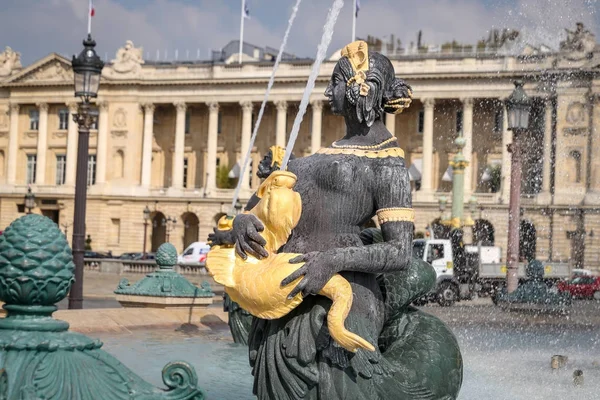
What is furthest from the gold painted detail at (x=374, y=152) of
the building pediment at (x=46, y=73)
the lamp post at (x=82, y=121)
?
the building pediment at (x=46, y=73)

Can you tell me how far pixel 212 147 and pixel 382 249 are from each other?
251ft

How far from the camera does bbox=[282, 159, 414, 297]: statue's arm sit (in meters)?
3.44

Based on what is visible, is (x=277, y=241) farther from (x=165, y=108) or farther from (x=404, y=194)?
(x=165, y=108)

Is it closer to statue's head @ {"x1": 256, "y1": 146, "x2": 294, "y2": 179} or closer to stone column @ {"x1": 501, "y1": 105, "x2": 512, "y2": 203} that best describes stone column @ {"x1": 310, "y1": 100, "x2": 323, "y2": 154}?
stone column @ {"x1": 501, "y1": 105, "x2": 512, "y2": 203}

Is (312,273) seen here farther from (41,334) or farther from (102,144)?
(102,144)

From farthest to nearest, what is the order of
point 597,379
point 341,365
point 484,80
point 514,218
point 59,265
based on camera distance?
point 484,80 < point 514,218 < point 597,379 < point 341,365 < point 59,265

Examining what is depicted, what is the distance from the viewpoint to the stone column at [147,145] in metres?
80.1

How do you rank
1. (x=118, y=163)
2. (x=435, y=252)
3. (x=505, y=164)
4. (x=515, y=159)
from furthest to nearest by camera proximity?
1. (x=118, y=163)
2. (x=505, y=164)
3. (x=435, y=252)
4. (x=515, y=159)

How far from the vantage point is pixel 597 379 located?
27.8 ft

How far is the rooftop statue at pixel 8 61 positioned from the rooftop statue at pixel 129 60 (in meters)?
10.8

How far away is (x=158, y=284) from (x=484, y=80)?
63341mm

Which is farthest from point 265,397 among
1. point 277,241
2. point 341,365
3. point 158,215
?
point 158,215

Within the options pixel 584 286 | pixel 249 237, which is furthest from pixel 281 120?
pixel 249 237

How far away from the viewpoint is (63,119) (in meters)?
83.9
